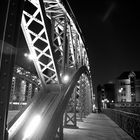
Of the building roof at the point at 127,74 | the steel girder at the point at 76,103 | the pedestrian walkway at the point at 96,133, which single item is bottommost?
the pedestrian walkway at the point at 96,133

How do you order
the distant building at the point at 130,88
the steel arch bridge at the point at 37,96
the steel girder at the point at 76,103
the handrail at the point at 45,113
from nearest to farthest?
the steel arch bridge at the point at 37,96 → the handrail at the point at 45,113 → the steel girder at the point at 76,103 → the distant building at the point at 130,88

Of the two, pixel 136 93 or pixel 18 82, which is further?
pixel 136 93

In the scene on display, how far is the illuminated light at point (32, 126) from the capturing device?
3.45 m

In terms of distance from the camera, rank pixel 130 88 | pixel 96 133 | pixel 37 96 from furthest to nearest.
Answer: pixel 130 88 → pixel 96 133 → pixel 37 96

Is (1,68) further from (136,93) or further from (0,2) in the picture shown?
(136,93)

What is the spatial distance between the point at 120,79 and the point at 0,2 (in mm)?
72731

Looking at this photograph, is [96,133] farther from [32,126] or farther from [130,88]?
[130,88]

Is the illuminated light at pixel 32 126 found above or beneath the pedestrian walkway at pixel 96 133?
above

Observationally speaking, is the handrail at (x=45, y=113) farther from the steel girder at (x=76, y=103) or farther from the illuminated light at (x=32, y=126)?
the steel girder at (x=76, y=103)

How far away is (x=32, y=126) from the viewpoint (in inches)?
144

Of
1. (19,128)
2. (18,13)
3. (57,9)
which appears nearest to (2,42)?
(18,13)

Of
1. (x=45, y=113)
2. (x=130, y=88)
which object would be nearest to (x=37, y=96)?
(x=45, y=113)

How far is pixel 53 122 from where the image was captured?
3.65 metres

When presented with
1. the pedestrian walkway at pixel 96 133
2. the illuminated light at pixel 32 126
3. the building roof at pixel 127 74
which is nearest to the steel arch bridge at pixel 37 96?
the illuminated light at pixel 32 126
